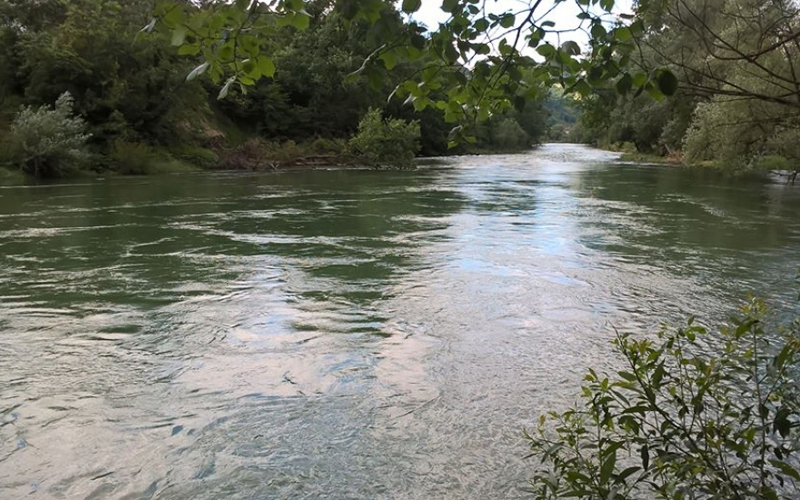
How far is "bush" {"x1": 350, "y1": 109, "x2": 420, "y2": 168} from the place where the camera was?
32.0 meters

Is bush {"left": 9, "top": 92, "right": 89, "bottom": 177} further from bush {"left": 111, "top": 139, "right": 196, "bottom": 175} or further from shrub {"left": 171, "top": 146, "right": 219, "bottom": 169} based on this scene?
shrub {"left": 171, "top": 146, "right": 219, "bottom": 169}

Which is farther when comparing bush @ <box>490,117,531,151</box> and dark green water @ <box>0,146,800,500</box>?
bush @ <box>490,117,531,151</box>

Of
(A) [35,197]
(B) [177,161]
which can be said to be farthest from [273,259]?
(B) [177,161]

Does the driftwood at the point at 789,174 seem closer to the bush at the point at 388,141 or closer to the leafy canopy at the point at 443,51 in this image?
the bush at the point at 388,141

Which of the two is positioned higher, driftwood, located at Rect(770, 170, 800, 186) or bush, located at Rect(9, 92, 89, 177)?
bush, located at Rect(9, 92, 89, 177)

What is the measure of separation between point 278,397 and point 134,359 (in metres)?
1.58

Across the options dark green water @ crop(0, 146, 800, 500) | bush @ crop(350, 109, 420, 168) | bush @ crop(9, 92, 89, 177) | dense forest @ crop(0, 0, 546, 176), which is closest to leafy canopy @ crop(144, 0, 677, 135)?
dark green water @ crop(0, 146, 800, 500)

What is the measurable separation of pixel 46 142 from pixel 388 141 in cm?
1547

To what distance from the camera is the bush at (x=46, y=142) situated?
23.4 metres

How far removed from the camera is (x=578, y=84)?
2.51 m

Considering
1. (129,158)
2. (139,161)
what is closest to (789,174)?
(139,161)

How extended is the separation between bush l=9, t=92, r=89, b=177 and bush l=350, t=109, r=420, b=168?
13399mm

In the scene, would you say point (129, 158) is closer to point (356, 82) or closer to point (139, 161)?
point (139, 161)

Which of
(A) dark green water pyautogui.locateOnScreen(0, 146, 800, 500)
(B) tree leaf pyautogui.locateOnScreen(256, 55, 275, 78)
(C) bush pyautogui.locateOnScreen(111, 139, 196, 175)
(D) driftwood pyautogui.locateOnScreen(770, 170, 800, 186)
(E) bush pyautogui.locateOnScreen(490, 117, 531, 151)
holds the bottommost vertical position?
(A) dark green water pyautogui.locateOnScreen(0, 146, 800, 500)
